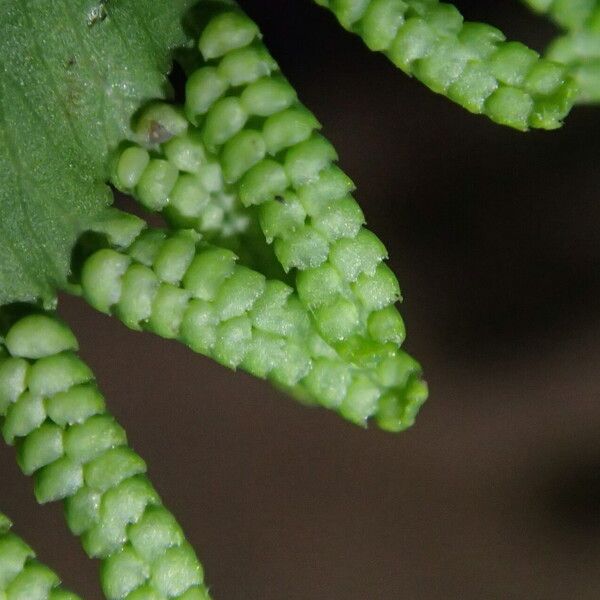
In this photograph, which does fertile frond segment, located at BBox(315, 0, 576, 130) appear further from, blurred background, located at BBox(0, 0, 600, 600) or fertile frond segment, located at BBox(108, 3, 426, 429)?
blurred background, located at BBox(0, 0, 600, 600)

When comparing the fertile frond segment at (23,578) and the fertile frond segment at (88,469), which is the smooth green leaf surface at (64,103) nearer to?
the fertile frond segment at (88,469)

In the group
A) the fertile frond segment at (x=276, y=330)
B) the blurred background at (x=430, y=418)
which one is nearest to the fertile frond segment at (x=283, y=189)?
the fertile frond segment at (x=276, y=330)

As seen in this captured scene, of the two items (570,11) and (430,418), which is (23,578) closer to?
(570,11)

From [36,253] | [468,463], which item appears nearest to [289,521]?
[468,463]

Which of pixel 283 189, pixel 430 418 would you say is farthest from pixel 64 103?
pixel 430 418

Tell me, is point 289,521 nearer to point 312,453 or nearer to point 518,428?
point 312,453

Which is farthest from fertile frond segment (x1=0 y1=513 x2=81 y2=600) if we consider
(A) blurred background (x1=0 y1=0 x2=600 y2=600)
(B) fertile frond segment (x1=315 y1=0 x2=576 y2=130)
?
(A) blurred background (x1=0 y1=0 x2=600 y2=600)
